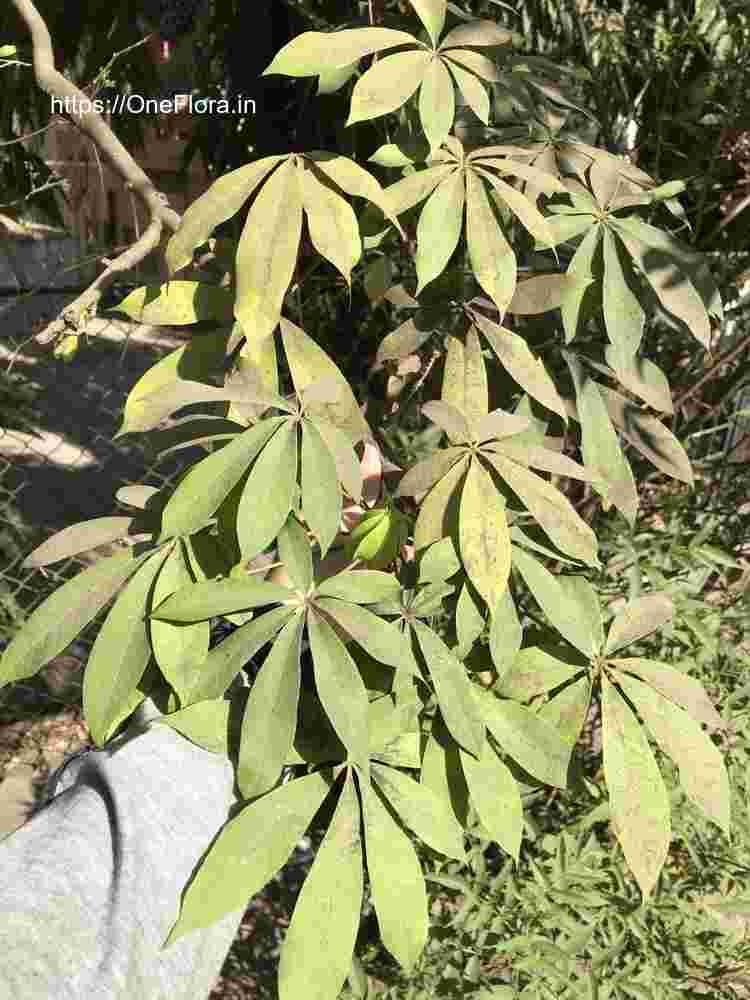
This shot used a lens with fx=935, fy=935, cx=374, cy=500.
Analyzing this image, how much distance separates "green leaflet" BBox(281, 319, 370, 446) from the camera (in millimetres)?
1005

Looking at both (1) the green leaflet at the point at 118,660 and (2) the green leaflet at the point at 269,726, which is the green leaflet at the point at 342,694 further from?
(1) the green leaflet at the point at 118,660

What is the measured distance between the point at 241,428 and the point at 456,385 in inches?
10.0

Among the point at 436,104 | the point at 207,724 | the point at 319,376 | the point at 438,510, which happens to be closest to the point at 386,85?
the point at 436,104

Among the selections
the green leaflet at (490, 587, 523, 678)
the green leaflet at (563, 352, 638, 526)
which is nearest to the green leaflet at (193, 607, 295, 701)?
the green leaflet at (490, 587, 523, 678)

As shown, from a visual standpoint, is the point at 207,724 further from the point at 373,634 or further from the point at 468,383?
the point at 468,383

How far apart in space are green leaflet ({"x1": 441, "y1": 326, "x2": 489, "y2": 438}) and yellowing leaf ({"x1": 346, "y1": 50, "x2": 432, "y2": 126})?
0.27 m

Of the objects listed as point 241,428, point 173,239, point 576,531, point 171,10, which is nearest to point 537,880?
point 576,531

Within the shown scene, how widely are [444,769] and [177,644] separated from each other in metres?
0.31

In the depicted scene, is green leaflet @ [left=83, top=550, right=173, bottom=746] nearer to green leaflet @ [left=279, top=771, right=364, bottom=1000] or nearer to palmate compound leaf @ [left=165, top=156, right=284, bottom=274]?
green leaflet @ [left=279, top=771, right=364, bottom=1000]

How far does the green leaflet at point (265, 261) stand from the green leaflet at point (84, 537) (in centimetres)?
25

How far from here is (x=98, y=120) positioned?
45.7 inches

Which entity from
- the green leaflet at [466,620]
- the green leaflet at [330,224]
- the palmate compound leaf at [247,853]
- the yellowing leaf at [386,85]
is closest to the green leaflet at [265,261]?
the green leaflet at [330,224]

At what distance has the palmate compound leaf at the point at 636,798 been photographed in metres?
0.88

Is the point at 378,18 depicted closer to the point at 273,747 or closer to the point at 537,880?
the point at 273,747
